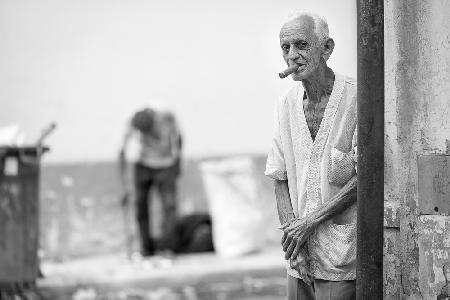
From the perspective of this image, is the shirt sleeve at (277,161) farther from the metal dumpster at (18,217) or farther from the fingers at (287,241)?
the metal dumpster at (18,217)

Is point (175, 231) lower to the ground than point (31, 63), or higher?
lower

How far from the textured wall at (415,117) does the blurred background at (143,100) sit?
248 inches

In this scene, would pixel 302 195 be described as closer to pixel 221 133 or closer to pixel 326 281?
pixel 326 281

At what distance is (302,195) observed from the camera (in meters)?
3.96

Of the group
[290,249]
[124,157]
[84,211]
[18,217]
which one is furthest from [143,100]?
[290,249]

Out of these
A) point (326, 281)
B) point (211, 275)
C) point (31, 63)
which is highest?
point (31, 63)

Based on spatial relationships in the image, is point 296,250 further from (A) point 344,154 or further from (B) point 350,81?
(B) point 350,81

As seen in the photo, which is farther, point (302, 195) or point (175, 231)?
point (175, 231)

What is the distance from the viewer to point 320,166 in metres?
3.92

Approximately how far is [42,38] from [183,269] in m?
3.27

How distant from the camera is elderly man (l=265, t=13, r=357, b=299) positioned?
3.88 metres

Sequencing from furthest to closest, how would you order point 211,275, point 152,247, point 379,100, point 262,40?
1. point 262,40
2. point 152,247
3. point 211,275
4. point 379,100

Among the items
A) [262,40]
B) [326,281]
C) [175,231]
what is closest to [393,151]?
[326,281]

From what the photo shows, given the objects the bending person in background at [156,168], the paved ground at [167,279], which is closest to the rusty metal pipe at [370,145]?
the paved ground at [167,279]
